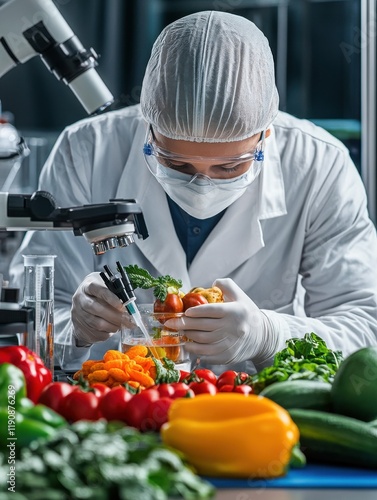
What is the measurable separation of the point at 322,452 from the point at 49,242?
1655 millimetres

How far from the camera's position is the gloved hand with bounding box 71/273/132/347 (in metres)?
2.50

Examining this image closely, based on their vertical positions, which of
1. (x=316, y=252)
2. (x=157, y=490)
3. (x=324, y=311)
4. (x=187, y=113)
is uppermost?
(x=187, y=113)

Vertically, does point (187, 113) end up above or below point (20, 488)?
above

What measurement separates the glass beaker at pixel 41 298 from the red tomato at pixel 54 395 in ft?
1.25

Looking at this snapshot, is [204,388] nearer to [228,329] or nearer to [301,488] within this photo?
[301,488]

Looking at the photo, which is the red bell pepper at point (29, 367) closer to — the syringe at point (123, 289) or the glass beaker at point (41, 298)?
the glass beaker at point (41, 298)

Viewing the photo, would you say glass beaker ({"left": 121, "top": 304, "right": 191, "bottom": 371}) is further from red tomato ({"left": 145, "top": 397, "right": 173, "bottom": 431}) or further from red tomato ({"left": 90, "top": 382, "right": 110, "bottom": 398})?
red tomato ({"left": 145, "top": 397, "right": 173, "bottom": 431})

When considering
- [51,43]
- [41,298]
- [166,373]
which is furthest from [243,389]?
[51,43]

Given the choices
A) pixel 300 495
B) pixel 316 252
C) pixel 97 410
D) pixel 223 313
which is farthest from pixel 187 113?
pixel 300 495

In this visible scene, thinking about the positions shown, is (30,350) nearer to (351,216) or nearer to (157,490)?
(157,490)

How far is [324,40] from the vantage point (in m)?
5.71

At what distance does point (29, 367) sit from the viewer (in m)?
1.80

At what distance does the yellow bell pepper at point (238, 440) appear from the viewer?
1410 millimetres

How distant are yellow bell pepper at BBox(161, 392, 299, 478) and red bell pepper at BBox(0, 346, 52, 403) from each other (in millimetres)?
405
